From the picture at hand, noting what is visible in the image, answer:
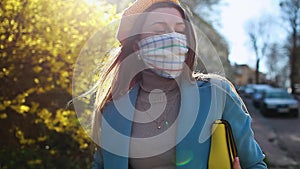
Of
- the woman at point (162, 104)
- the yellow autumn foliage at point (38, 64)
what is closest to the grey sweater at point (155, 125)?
the woman at point (162, 104)

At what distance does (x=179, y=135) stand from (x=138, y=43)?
0.44 m

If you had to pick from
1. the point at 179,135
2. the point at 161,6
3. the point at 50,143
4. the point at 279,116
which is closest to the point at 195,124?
the point at 179,135

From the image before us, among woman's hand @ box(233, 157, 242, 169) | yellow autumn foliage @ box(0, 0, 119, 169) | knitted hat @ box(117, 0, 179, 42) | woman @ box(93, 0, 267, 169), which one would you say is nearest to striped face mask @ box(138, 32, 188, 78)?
woman @ box(93, 0, 267, 169)

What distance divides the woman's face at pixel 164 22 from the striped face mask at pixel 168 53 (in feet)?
0.10

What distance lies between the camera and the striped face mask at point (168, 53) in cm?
191

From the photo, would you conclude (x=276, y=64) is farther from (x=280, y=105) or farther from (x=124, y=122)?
(x=124, y=122)

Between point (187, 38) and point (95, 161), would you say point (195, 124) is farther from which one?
point (95, 161)

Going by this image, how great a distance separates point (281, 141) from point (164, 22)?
40.7 ft

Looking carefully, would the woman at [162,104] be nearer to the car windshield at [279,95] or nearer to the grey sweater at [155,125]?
the grey sweater at [155,125]

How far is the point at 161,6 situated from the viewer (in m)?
2.00

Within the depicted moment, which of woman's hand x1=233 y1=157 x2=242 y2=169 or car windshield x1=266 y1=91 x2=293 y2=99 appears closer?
woman's hand x1=233 y1=157 x2=242 y2=169

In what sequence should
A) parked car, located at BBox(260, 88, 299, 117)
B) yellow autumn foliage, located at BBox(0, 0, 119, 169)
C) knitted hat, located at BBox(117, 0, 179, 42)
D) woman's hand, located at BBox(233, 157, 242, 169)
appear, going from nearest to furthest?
woman's hand, located at BBox(233, 157, 242, 169) → knitted hat, located at BBox(117, 0, 179, 42) → yellow autumn foliage, located at BBox(0, 0, 119, 169) → parked car, located at BBox(260, 88, 299, 117)

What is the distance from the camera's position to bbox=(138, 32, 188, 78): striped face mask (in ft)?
6.26

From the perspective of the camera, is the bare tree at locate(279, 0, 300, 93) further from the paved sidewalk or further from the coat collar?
the coat collar
